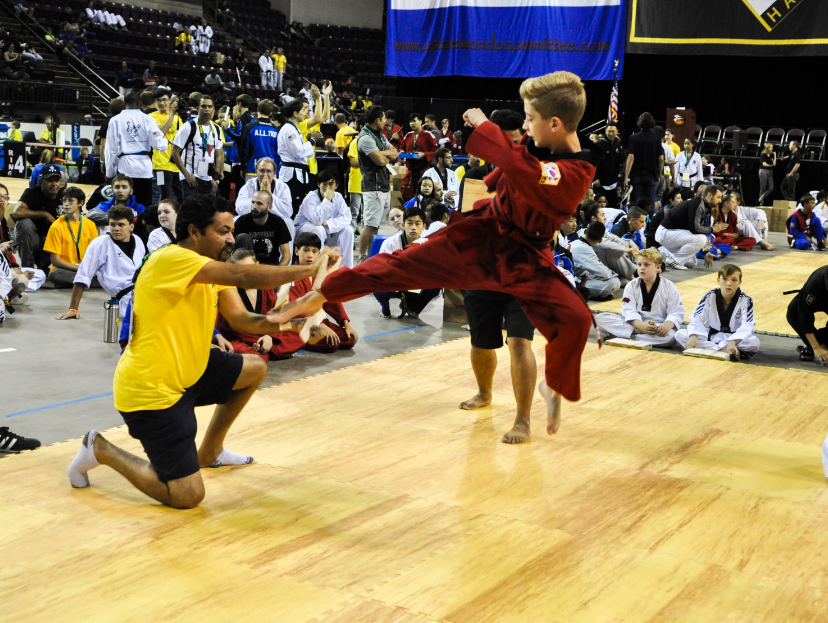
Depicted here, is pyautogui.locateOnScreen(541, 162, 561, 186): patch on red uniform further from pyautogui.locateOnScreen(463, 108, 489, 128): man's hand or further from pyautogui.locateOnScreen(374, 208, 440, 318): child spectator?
pyautogui.locateOnScreen(374, 208, 440, 318): child spectator

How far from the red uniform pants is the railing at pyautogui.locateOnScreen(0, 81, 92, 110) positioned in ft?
53.5

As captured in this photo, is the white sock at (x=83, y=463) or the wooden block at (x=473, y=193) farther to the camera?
the wooden block at (x=473, y=193)

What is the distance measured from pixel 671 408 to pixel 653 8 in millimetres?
13353

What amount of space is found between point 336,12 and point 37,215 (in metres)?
19.9

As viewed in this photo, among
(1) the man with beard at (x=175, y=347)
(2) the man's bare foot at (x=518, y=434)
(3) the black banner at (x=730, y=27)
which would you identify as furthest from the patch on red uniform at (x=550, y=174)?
(3) the black banner at (x=730, y=27)

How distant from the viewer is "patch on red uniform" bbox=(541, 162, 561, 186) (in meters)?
2.87

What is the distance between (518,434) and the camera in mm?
3965

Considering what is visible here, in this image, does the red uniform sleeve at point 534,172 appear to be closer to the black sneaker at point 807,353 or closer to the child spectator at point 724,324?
the child spectator at point 724,324

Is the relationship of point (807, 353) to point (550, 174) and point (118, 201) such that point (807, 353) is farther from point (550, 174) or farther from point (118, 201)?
point (118, 201)

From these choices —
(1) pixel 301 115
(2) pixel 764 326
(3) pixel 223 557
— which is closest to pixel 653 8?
(1) pixel 301 115

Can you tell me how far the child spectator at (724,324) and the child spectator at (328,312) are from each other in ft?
8.18

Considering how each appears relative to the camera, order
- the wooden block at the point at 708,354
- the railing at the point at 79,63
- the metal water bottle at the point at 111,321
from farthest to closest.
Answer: the railing at the point at 79,63 → the wooden block at the point at 708,354 → the metal water bottle at the point at 111,321

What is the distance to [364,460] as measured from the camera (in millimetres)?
3668

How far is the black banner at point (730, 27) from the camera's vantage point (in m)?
14.8
